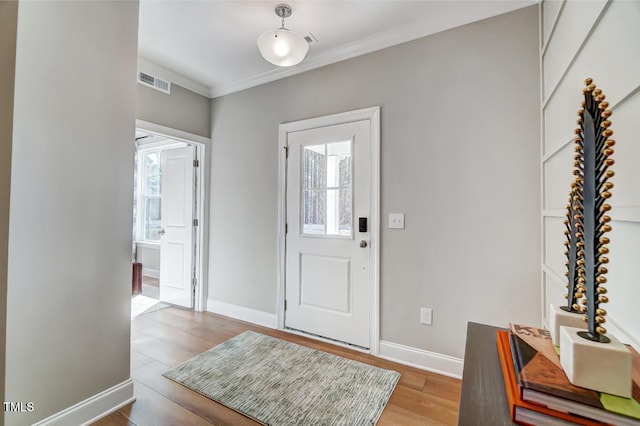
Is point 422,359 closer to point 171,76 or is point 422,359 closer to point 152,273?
point 171,76

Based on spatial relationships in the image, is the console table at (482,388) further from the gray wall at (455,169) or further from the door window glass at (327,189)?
the door window glass at (327,189)

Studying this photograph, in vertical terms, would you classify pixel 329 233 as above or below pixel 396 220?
below

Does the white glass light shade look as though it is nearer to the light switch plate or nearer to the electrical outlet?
the light switch plate

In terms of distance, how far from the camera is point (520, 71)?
1.84 meters

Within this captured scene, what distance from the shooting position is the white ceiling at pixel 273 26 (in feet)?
6.37

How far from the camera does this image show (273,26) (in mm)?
2180

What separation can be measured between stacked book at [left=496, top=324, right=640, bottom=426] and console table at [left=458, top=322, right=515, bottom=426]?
31mm

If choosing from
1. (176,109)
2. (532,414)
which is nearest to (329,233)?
(532,414)

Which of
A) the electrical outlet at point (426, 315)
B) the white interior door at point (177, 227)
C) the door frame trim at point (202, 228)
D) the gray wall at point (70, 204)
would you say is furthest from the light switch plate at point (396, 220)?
the white interior door at point (177, 227)

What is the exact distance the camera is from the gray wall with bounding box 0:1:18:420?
129 cm

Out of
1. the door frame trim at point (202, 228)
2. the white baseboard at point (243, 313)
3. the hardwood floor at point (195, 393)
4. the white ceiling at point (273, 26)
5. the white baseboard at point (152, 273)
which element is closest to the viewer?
the hardwood floor at point (195, 393)

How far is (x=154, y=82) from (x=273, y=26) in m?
1.43

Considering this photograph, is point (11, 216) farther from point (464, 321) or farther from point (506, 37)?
point (506, 37)

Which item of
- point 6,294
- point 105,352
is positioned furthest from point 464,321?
point 6,294
